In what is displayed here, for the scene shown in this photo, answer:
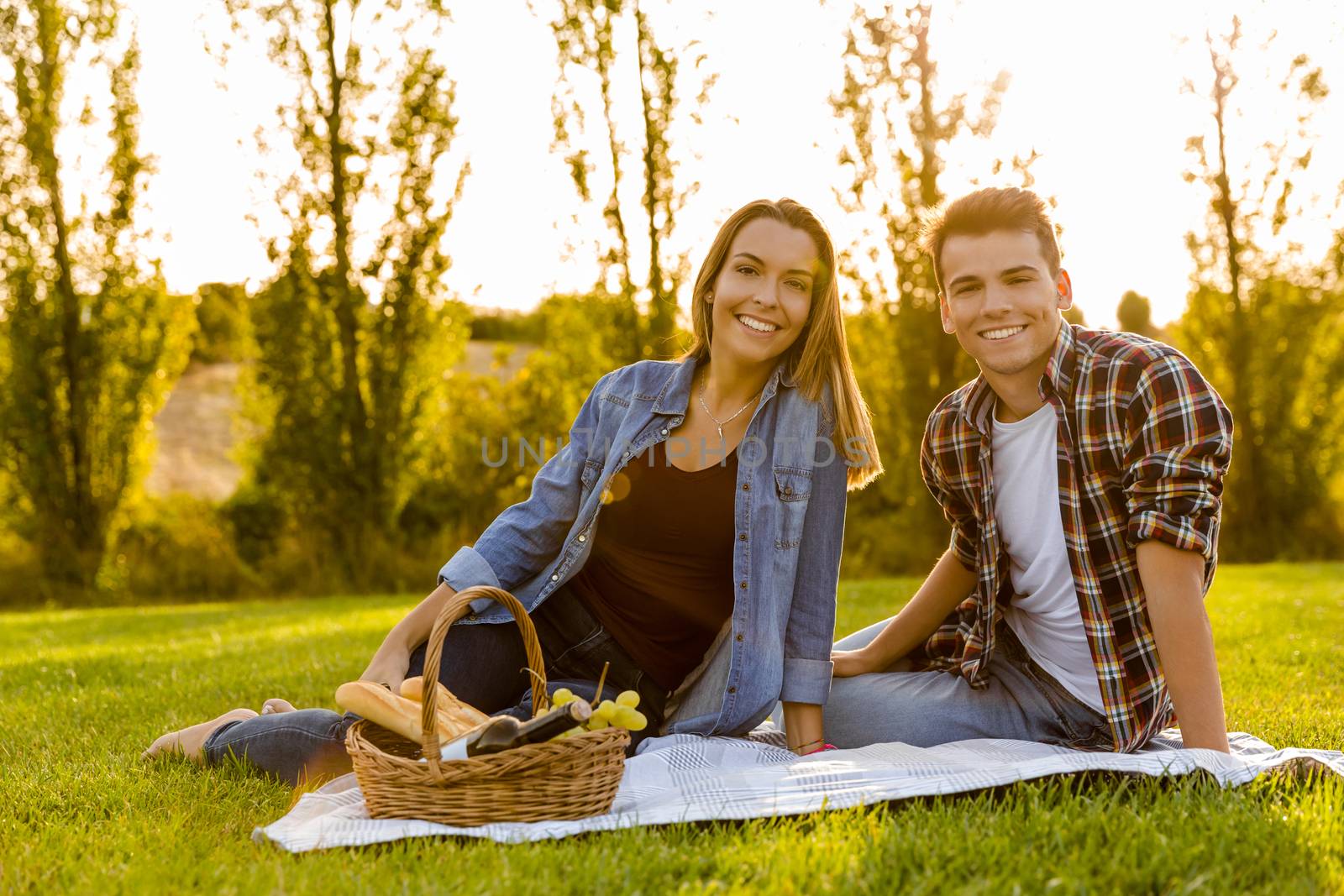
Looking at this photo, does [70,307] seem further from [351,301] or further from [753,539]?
[753,539]

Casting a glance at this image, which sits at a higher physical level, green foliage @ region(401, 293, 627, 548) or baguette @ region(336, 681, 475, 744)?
green foliage @ region(401, 293, 627, 548)

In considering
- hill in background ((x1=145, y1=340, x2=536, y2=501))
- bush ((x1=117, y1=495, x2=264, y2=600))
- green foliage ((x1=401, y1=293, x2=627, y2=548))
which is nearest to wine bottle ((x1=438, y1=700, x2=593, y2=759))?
green foliage ((x1=401, y1=293, x2=627, y2=548))

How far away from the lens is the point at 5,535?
43.5 feet

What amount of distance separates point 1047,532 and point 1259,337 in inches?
514

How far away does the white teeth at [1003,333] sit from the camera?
3127 millimetres

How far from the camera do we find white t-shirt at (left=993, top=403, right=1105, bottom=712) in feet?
10.4

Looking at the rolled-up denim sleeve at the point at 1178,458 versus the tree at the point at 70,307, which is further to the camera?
the tree at the point at 70,307

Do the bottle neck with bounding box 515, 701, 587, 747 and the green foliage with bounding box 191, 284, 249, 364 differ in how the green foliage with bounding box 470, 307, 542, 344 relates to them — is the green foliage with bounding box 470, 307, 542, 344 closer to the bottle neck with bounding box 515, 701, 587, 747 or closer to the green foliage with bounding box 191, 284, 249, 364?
the green foliage with bounding box 191, 284, 249, 364

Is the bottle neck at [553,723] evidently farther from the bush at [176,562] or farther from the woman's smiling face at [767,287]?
the bush at [176,562]

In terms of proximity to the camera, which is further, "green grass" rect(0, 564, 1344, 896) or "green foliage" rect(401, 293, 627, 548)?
"green foliage" rect(401, 293, 627, 548)

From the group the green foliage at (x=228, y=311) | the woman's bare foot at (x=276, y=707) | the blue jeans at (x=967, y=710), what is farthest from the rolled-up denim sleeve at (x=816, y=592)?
the green foliage at (x=228, y=311)

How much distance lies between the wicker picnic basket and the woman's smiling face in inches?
55.3

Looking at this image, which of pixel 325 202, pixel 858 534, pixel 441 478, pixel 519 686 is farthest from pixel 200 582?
pixel 519 686

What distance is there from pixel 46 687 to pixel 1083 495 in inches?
192
